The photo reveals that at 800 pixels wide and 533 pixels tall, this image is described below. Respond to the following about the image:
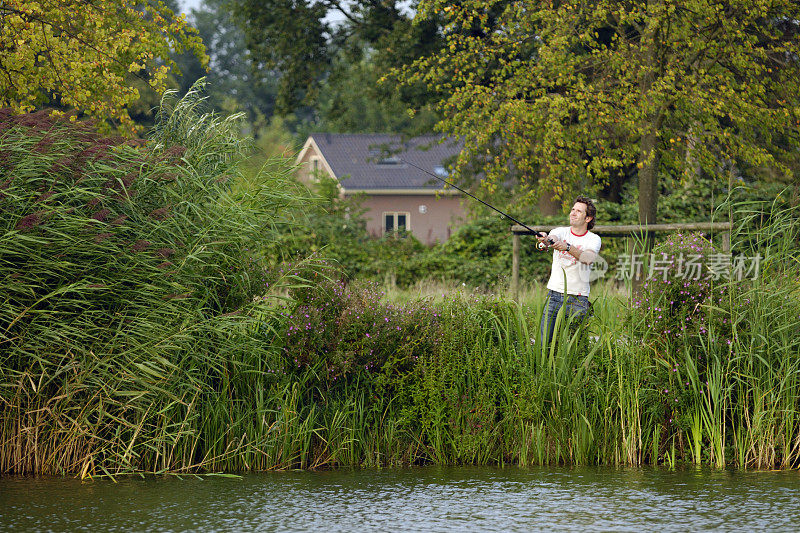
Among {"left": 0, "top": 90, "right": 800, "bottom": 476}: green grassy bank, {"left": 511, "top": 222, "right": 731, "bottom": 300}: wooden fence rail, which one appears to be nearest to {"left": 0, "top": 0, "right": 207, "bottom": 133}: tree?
{"left": 0, "top": 90, "right": 800, "bottom": 476}: green grassy bank

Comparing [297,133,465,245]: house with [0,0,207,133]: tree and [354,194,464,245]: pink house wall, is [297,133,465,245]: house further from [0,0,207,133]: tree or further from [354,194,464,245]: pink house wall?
[0,0,207,133]: tree

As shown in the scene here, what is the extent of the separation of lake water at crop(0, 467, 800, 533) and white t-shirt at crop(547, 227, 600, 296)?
5.59 ft

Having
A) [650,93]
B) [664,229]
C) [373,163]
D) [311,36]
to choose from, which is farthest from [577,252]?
[373,163]

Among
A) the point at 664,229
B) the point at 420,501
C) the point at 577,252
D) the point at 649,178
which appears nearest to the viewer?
the point at 420,501

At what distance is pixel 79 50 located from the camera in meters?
13.4

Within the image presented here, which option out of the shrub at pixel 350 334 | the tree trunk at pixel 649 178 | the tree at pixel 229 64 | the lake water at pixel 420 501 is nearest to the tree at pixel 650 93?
the tree trunk at pixel 649 178

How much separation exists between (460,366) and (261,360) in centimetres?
162

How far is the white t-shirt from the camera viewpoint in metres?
8.87

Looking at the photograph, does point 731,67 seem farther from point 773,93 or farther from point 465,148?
point 465,148

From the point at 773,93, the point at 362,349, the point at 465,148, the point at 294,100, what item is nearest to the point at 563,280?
the point at 362,349

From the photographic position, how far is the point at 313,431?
25.7ft

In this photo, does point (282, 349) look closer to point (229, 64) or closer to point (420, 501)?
point (420, 501)

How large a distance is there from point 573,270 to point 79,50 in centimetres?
786

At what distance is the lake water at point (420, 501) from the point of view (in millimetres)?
6043
